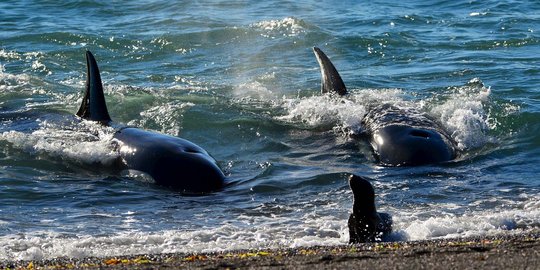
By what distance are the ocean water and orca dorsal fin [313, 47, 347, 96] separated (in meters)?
0.21

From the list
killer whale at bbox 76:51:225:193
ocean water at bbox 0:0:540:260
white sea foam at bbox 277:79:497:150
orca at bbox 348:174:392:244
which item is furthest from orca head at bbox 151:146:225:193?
white sea foam at bbox 277:79:497:150

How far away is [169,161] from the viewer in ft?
35.1

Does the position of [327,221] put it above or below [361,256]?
below

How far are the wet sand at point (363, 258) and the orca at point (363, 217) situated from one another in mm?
911

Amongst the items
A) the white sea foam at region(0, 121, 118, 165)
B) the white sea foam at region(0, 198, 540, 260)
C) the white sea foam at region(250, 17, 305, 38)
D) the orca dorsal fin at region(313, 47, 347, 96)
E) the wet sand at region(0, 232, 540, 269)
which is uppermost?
the wet sand at region(0, 232, 540, 269)

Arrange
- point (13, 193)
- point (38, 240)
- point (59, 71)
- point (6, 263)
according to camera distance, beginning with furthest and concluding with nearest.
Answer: point (59, 71) < point (13, 193) < point (38, 240) < point (6, 263)

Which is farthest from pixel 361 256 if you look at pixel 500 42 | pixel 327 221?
pixel 500 42

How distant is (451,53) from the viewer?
18.7 meters

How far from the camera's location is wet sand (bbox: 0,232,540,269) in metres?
6.09

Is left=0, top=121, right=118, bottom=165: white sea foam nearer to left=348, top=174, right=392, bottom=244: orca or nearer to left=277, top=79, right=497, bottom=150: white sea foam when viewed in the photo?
left=277, top=79, right=497, bottom=150: white sea foam

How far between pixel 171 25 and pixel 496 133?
36.4 ft

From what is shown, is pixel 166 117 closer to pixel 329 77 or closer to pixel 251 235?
pixel 329 77

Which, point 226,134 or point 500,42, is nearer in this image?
Result: point 226,134

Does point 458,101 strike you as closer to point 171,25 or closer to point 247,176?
point 247,176
